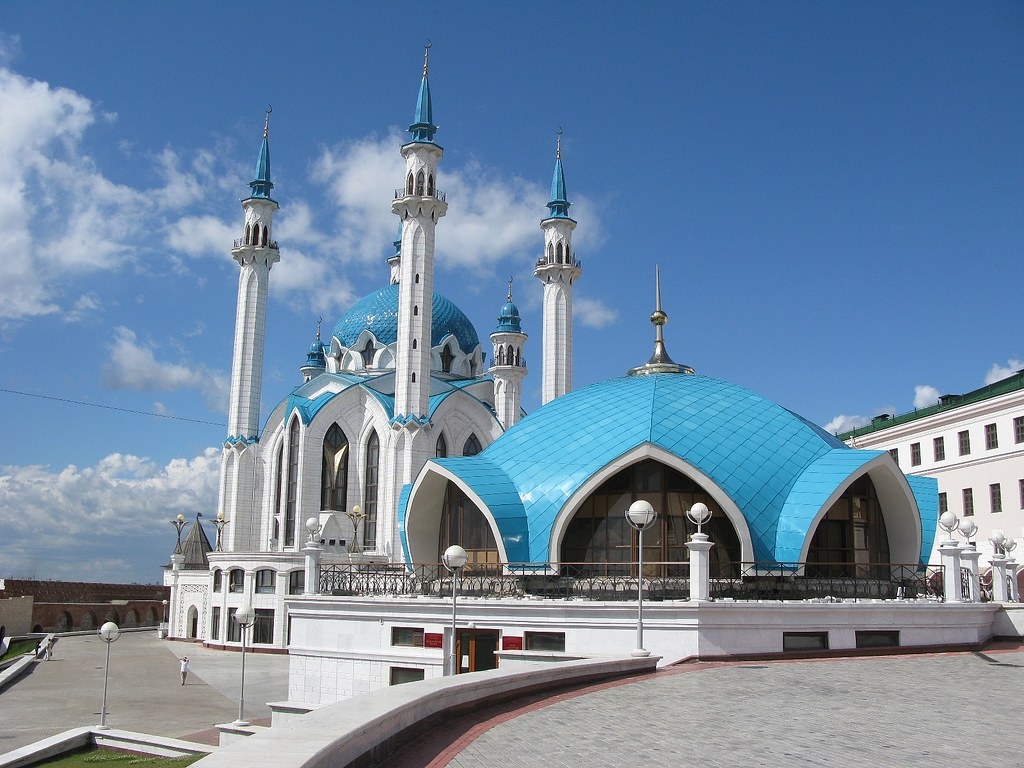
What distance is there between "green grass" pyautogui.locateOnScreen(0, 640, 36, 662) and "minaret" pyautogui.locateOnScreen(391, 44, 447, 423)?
20316 millimetres

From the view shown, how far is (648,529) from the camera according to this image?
22.0m

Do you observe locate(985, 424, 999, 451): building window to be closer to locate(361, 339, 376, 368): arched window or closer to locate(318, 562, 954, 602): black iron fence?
locate(318, 562, 954, 602): black iron fence

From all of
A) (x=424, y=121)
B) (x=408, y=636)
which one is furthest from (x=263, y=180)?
(x=408, y=636)

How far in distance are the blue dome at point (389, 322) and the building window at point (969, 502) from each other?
28.3m

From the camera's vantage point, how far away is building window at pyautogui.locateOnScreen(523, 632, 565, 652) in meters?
17.0

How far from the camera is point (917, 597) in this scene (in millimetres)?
20891

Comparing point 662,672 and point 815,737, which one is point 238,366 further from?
point 815,737

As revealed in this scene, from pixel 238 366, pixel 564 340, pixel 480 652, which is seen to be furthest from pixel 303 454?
pixel 480 652

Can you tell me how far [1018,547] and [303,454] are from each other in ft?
96.0

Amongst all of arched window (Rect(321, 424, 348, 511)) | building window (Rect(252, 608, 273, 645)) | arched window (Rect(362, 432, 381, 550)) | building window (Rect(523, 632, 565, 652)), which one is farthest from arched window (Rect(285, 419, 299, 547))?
building window (Rect(523, 632, 565, 652))

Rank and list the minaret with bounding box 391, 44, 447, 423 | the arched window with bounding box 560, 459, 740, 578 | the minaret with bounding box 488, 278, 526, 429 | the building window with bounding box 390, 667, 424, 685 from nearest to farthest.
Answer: the building window with bounding box 390, 667, 424, 685 < the arched window with bounding box 560, 459, 740, 578 < the minaret with bounding box 391, 44, 447, 423 < the minaret with bounding box 488, 278, 526, 429

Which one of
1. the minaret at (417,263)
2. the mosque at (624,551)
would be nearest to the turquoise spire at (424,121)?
the minaret at (417,263)

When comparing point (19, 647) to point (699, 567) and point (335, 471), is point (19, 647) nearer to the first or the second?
point (335, 471)

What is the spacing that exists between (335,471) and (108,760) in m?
29.8
